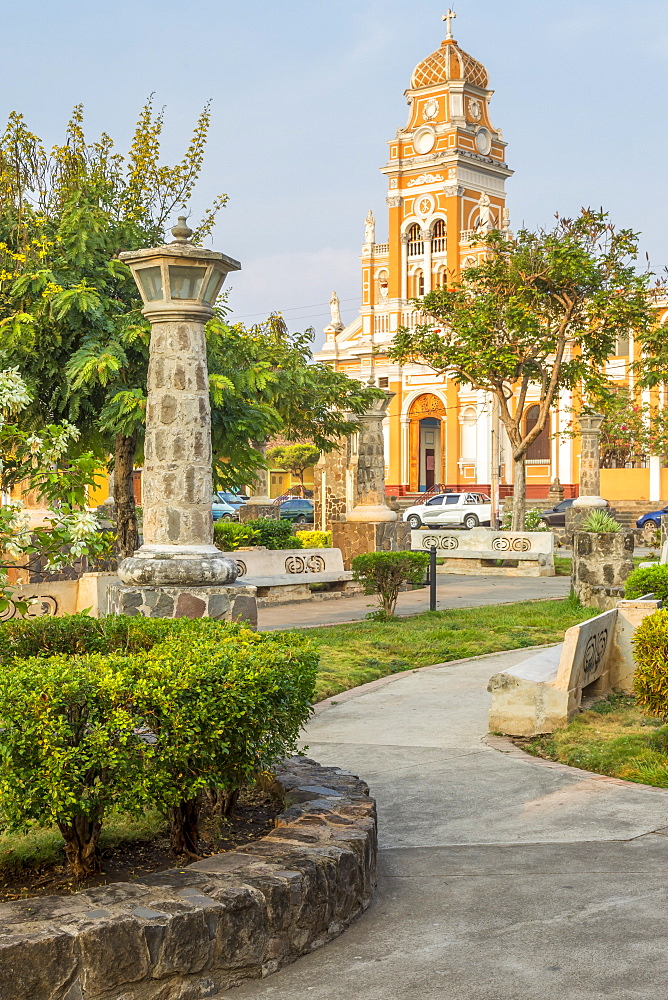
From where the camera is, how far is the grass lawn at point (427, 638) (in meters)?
10.8

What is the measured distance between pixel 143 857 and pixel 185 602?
3371mm

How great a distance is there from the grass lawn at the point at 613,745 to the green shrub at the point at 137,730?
2.62 metres

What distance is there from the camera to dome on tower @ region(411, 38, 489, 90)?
5131 cm

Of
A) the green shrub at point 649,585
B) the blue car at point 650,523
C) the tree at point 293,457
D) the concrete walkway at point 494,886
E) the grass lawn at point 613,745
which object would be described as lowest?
the concrete walkway at point 494,886

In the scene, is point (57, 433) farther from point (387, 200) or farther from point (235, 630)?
point (387, 200)

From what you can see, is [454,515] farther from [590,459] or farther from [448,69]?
[448,69]

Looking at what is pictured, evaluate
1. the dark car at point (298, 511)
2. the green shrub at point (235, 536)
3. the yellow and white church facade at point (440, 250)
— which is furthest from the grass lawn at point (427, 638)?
the yellow and white church facade at point (440, 250)

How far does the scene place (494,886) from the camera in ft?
15.7

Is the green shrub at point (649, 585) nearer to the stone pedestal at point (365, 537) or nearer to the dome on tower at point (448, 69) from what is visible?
the stone pedestal at point (365, 537)

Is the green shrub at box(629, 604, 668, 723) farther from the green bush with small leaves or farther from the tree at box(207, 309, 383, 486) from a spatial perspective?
the tree at box(207, 309, 383, 486)

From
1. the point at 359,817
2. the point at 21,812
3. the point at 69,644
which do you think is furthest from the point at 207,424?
the point at 21,812

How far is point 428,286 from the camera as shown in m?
51.7

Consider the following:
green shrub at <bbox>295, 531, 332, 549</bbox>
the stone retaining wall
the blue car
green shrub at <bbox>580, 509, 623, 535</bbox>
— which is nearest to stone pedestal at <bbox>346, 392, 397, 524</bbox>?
green shrub at <bbox>295, 531, 332, 549</bbox>

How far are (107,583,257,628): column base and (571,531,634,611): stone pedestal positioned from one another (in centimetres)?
840
